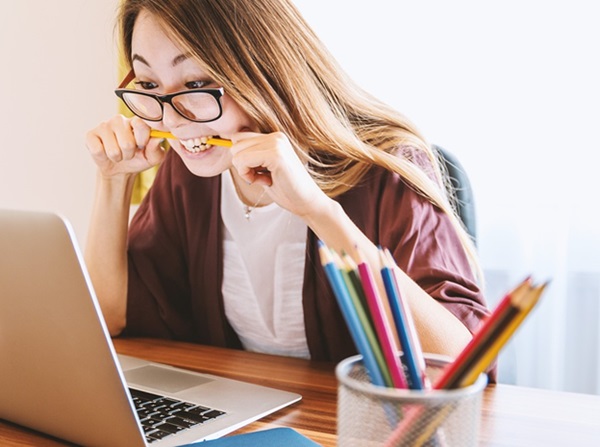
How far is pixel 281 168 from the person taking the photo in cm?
→ 95

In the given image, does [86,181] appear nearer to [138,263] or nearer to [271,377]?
[138,263]

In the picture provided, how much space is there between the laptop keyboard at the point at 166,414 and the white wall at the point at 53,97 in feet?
5.81

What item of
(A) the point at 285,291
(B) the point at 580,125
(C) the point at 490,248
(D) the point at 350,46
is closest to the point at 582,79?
(B) the point at 580,125

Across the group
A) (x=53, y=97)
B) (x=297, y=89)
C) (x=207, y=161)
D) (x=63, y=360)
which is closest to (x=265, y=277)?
(x=207, y=161)

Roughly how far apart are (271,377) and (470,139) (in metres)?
1.13

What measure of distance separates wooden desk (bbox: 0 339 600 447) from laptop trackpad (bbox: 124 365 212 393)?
0.17ft

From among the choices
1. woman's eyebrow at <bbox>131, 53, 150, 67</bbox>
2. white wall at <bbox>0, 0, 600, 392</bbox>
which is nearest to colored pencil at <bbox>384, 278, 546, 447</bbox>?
woman's eyebrow at <bbox>131, 53, 150, 67</bbox>

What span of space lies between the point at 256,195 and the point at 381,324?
92 cm

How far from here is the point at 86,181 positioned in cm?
258

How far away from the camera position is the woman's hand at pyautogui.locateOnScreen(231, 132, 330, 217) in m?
0.95

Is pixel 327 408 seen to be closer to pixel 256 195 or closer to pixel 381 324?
pixel 381 324

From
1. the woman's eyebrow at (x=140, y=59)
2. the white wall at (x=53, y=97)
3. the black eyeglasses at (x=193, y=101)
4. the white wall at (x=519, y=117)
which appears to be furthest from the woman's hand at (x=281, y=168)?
the white wall at (x=53, y=97)

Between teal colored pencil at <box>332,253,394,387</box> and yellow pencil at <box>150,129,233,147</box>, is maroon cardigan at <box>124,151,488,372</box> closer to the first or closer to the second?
yellow pencil at <box>150,129,233,147</box>

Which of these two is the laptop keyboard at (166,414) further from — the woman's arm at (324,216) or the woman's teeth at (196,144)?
the woman's teeth at (196,144)
